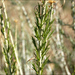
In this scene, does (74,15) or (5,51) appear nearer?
(5,51)

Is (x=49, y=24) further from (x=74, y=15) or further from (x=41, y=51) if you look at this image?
(x=74, y=15)

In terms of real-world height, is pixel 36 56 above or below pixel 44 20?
below

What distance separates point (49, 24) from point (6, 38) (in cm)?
16

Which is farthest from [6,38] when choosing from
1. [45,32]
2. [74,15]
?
[74,15]


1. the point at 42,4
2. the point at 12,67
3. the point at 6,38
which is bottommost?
the point at 12,67

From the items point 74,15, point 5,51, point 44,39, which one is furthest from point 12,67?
point 74,15

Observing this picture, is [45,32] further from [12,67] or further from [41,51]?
[12,67]

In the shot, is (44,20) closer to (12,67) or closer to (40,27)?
(40,27)

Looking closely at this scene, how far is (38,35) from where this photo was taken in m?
0.36

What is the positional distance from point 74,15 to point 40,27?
446 mm

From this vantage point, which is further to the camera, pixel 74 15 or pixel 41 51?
pixel 74 15

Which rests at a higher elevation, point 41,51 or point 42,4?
point 42,4

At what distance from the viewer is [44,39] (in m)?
0.37

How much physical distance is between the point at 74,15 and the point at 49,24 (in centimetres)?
41
